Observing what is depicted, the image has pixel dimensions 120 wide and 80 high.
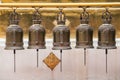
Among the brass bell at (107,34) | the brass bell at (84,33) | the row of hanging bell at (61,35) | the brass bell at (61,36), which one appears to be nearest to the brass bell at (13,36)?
the row of hanging bell at (61,35)

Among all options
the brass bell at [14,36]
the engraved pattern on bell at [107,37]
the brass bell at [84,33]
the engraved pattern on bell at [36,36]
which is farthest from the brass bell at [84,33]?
the brass bell at [14,36]

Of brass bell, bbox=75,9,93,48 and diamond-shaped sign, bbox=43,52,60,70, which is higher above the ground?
brass bell, bbox=75,9,93,48

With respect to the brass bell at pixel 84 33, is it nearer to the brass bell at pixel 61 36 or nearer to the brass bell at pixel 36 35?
the brass bell at pixel 61 36

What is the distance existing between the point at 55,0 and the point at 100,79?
1.03 m

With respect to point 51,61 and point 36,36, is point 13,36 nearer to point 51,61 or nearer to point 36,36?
point 36,36

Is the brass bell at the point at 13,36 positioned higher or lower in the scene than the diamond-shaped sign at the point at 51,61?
higher

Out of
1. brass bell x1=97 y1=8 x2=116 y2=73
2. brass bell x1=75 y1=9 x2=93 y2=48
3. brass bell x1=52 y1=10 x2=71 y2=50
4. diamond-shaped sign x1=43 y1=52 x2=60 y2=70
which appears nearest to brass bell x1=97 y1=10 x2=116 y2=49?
brass bell x1=97 y1=8 x2=116 y2=73

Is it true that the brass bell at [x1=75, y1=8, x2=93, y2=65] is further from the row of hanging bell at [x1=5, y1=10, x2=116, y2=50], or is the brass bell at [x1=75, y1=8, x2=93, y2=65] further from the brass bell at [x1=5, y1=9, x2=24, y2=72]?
the brass bell at [x1=5, y1=9, x2=24, y2=72]

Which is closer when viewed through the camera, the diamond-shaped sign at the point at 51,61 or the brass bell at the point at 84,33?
Answer: the brass bell at the point at 84,33

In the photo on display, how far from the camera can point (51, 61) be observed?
15.8 ft

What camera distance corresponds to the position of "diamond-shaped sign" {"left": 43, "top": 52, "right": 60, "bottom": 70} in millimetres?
4832

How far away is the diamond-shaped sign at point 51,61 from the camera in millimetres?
4832

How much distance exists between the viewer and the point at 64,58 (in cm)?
485

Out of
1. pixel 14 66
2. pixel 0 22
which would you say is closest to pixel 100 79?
pixel 14 66
